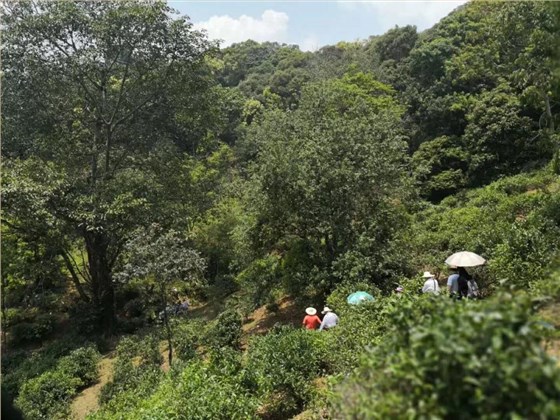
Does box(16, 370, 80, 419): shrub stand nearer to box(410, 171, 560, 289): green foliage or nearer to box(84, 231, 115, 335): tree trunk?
box(84, 231, 115, 335): tree trunk

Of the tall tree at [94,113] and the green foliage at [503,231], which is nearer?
the green foliage at [503,231]

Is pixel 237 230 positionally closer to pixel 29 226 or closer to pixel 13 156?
pixel 29 226

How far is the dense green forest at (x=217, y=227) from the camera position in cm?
684

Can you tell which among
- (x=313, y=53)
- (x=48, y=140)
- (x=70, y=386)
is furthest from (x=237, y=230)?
(x=313, y=53)

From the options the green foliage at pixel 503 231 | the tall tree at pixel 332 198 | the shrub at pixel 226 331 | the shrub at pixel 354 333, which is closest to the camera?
the shrub at pixel 354 333

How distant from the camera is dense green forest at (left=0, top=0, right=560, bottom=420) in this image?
6836mm

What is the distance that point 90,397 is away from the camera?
11.7m

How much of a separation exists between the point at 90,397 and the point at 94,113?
10.4m

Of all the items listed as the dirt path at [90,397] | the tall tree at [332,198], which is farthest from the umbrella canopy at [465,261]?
the dirt path at [90,397]

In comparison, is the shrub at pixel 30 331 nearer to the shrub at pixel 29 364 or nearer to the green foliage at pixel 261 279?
the shrub at pixel 29 364

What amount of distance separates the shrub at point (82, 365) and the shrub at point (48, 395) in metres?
0.28

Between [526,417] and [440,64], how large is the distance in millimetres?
32822

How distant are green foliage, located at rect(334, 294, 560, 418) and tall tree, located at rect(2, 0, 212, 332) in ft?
42.5

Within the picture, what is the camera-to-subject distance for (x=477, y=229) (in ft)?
41.8
